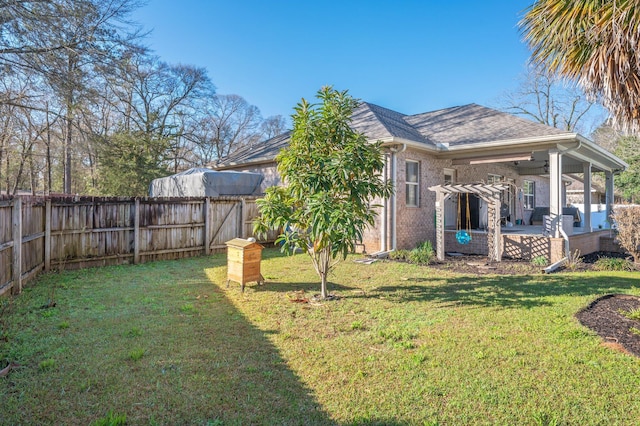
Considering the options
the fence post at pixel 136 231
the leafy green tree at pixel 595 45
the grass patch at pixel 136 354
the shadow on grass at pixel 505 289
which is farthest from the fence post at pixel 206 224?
the leafy green tree at pixel 595 45

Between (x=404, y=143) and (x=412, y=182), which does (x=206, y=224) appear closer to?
(x=404, y=143)

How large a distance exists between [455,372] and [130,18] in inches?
511

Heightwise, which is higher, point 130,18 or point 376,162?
point 130,18

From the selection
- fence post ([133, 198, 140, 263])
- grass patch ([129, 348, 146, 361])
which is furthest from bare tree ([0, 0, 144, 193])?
grass patch ([129, 348, 146, 361])

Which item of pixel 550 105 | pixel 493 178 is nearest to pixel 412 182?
pixel 493 178

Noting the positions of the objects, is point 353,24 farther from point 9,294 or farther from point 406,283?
point 9,294

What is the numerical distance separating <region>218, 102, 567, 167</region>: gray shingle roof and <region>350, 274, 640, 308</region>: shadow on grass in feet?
13.6

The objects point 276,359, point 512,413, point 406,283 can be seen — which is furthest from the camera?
point 406,283

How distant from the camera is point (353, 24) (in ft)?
46.1

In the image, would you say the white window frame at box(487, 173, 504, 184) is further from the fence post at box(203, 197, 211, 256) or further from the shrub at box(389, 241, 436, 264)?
the fence post at box(203, 197, 211, 256)

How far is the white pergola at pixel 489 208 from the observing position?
9.32m

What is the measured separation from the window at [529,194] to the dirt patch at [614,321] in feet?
41.8

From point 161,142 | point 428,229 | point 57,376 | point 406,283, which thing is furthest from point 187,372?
→ point 161,142

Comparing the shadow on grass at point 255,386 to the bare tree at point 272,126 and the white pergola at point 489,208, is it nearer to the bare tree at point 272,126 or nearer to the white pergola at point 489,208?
the white pergola at point 489,208
